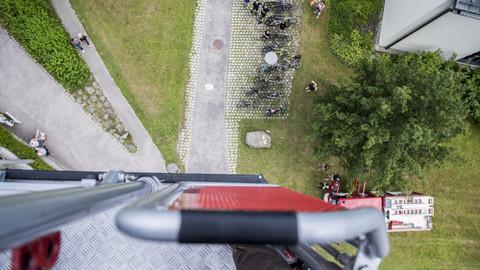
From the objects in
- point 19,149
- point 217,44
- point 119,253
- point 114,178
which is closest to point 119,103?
point 19,149

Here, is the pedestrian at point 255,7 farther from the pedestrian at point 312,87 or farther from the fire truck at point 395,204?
the fire truck at point 395,204

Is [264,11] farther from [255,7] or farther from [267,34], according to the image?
[267,34]

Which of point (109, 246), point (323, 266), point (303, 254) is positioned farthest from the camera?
point (109, 246)

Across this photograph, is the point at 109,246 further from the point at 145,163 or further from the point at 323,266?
the point at 145,163

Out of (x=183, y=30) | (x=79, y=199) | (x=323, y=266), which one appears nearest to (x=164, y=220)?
(x=79, y=199)

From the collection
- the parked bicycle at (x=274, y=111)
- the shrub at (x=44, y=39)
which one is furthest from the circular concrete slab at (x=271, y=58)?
the shrub at (x=44, y=39)

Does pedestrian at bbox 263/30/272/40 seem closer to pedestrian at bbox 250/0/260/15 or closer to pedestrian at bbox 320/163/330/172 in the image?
pedestrian at bbox 250/0/260/15

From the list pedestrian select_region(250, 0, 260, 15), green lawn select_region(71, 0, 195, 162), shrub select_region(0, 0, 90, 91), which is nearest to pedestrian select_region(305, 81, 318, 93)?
pedestrian select_region(250, 0, 260, 15)
